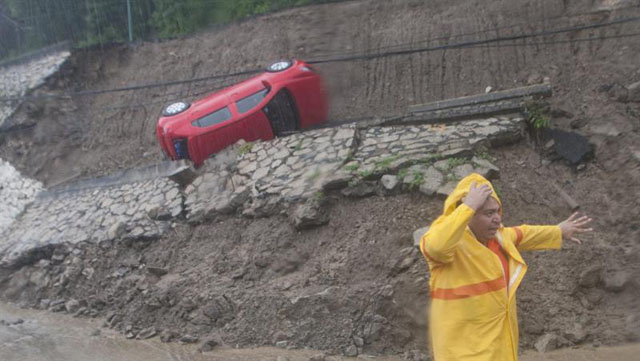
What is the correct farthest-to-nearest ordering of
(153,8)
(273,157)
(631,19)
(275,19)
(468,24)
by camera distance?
1. (153,8)
2. (275,19)
3. (468,24)
4. (273,157)
5. (631,19)

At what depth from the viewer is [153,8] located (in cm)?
1789

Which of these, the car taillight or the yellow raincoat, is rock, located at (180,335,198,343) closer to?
the car taillight

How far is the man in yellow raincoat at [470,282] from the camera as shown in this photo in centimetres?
304

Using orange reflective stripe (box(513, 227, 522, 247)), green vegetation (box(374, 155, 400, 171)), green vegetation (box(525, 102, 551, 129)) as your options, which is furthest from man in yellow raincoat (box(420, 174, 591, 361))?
green vegetation (box(525, 102, 551, 129))

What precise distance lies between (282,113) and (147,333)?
4.45 metres

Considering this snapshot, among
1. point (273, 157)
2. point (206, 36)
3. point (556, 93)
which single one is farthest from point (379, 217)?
point (206, 36)

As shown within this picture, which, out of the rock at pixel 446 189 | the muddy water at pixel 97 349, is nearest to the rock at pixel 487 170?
the rock at pixel 446 189

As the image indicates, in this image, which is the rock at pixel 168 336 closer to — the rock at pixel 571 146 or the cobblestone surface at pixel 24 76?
the rock at pixel 571 146

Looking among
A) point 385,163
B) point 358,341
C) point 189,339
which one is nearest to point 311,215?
point 385,163

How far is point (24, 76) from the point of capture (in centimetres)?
1630

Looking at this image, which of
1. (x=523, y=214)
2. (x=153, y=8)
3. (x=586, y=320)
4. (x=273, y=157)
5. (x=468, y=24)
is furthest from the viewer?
(x=153, y=8)

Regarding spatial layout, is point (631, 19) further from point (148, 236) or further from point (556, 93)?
point (148, 236)

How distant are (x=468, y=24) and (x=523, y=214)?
20.3 feet

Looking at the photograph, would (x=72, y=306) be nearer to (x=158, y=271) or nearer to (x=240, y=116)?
(x=158, y=271)
